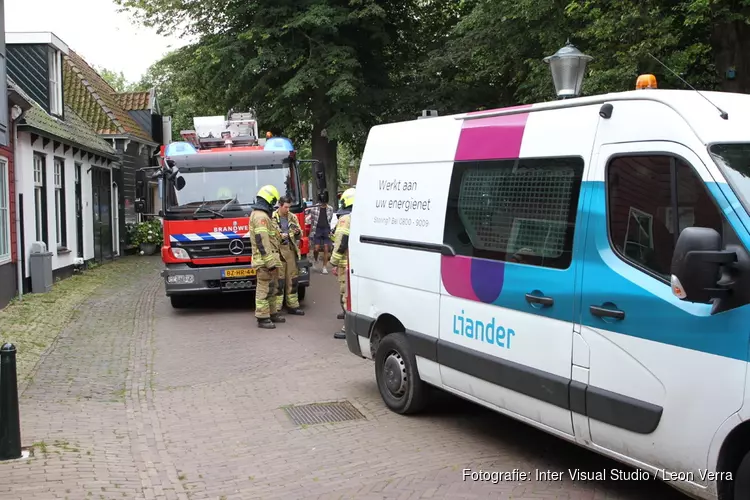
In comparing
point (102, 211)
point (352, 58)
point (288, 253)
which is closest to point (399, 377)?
point (288, 253)

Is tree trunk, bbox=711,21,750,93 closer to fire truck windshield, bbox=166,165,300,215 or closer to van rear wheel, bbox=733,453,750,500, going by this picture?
fire truck windshield, bbox=166,165,300,215

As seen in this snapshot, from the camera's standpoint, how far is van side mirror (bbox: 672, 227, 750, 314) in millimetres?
3369

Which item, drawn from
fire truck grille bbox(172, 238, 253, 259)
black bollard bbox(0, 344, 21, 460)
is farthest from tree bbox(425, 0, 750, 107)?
black bollard bbox(0, 344, 21, 460)

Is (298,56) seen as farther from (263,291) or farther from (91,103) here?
(263,291)

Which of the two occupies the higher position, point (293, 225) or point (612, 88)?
point (612, 88)

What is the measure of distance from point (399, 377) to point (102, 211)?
1916cm

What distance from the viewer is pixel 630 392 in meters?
3.97

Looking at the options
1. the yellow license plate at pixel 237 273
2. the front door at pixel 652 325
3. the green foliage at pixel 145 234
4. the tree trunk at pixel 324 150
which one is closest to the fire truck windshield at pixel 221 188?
the yellow license plate at pixel 237 273

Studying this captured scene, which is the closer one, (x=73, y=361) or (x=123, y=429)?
(x=123, y=429)

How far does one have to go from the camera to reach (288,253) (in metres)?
11.8

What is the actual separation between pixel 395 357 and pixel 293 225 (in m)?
5.88

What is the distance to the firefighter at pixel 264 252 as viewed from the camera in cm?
1067

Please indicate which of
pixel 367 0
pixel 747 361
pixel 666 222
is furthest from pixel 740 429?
pixel 367 0

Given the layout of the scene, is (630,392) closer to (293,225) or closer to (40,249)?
(293,225)
